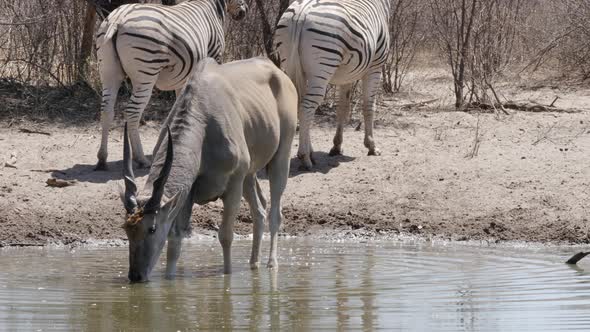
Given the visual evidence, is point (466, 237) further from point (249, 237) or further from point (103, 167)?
point (103, 167)

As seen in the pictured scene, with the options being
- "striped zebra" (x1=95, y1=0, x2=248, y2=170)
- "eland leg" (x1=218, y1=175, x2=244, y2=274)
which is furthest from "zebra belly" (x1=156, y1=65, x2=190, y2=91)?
"eland leg" (x1=218, y1=175, x2=244, y2=274)

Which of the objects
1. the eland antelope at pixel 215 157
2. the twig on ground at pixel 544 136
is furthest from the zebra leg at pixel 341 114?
the eland antelope at pixel 215 157

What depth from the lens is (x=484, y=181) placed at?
12.3 meters

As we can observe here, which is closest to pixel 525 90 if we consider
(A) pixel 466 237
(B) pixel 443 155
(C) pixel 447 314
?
(B) pixel 443 155

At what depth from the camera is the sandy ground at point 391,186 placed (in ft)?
37.1

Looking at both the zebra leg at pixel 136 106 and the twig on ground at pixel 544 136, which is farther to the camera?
the twig on ground at pixel 544 136

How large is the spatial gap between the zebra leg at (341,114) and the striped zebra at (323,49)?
1cm

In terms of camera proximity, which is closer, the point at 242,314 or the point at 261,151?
the point at 242,314

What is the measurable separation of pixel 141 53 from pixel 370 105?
3.03 m

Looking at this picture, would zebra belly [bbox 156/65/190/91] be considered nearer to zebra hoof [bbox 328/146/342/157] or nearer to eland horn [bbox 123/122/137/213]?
zebra hoof [bbox 328/146/342/157]

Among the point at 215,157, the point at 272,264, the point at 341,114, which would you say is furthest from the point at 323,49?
the point at 215,157

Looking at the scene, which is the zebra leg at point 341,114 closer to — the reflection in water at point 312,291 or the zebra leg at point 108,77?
the zebra leg at point 108,77

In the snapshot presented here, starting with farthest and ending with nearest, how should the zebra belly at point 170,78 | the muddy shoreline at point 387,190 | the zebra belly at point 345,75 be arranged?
the zebra belly at point 345,75 → the zebra belly at point 170,78 → the muddy shoreline at point 387,190

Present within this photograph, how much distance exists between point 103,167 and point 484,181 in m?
4.14
